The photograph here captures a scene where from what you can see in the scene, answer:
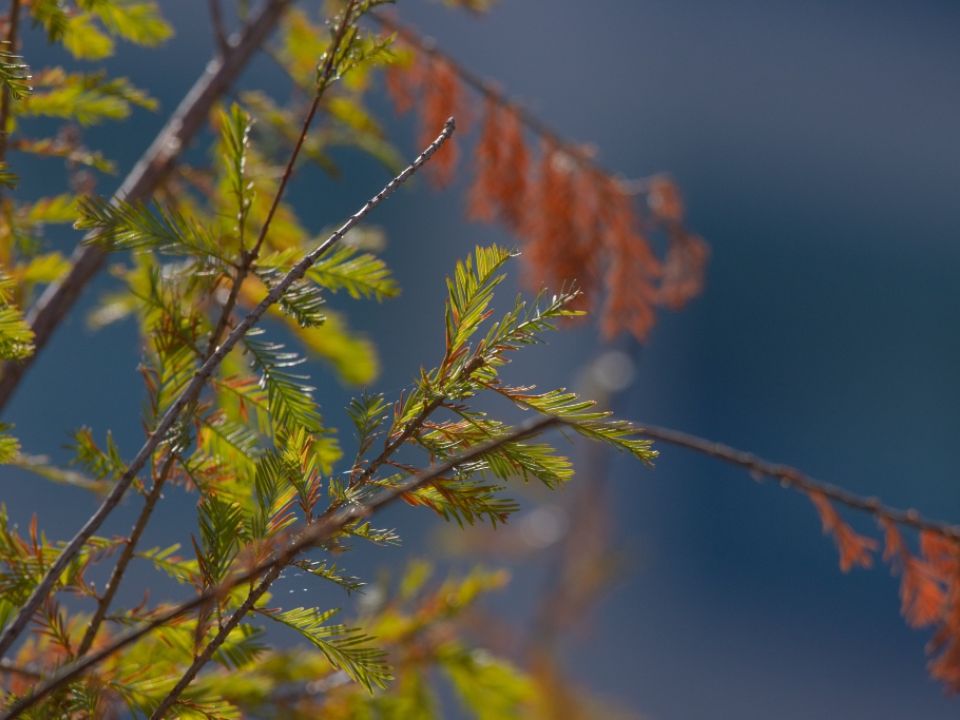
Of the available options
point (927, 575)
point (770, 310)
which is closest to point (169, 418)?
point (927, 575)

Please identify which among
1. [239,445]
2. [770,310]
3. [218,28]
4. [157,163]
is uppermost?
[770,310]

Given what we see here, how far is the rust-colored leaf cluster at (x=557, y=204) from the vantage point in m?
1.30

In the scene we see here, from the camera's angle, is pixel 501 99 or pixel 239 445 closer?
pixel 239 445

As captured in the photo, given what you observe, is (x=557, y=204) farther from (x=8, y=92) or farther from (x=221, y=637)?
(x=221, y=637)

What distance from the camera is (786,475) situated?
0.56m

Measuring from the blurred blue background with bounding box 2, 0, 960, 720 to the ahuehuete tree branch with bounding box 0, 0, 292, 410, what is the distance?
8698 mm

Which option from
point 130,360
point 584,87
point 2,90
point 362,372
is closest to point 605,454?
point 362,372

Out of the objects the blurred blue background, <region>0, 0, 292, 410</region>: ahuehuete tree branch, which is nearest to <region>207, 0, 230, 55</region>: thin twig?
<region>0, 0, 292, 410</region>: ahuehuete tree branch

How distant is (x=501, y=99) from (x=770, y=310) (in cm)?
957

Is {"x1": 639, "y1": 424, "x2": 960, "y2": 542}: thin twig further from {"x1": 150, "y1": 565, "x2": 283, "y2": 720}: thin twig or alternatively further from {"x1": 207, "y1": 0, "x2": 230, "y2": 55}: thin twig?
{"x1": 207, "y1": 0, "x2": 230, "y2": 55}: thin twig

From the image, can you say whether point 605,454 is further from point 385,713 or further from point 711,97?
point 711,97

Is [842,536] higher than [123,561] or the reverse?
higher

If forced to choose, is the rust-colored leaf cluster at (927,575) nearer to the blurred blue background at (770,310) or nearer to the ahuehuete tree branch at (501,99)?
the ahuehuete tree branch at (501,99)

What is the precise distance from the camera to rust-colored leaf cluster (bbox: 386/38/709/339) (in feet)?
4.25
